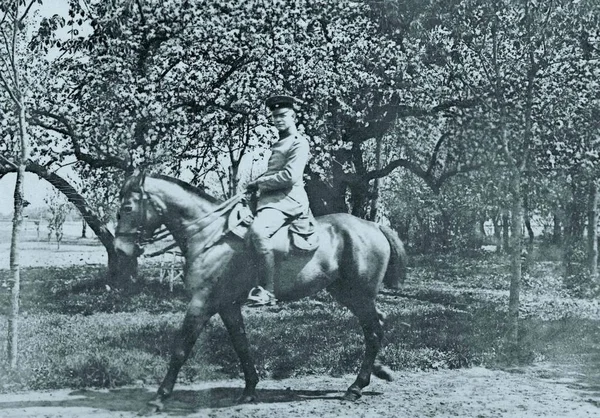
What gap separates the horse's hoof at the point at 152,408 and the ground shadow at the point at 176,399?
0.11 metres

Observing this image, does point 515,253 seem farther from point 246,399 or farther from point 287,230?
point 246,399

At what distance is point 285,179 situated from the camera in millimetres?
7609

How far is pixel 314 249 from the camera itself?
25.8 ft

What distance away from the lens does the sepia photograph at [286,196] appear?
7555mm

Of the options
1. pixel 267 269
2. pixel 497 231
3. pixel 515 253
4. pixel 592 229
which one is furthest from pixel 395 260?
pixel 497 231

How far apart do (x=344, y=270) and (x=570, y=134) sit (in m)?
7.56

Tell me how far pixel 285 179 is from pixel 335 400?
9.08ft

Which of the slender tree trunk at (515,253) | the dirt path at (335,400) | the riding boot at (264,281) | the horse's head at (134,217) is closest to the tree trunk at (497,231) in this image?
the slender tree trunk at (515,253)

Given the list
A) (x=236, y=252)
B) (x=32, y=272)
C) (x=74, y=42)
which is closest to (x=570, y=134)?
(x=236, y=252)

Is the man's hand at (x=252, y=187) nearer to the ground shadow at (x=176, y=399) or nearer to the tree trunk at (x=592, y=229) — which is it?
the ground shadow at (x=176, y=399)

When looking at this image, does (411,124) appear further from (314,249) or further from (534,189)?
(314,249)

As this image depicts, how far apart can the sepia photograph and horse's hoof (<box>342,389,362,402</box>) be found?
0.10 ft

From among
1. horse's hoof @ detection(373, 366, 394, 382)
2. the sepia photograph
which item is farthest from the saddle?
horse's hoof @ detection(373, 366, 394, 382)

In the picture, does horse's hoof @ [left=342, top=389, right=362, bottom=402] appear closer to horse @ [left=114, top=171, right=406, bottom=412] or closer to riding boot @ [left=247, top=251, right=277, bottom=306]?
horse @ [left=114, top=171, right=406, bottom=412]
